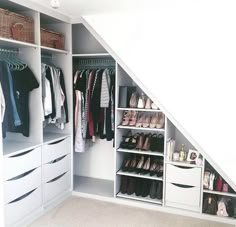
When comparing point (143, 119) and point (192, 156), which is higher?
point (143, 119)

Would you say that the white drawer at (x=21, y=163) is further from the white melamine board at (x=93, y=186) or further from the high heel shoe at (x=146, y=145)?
the high heel shoe at (x=146, y=145)

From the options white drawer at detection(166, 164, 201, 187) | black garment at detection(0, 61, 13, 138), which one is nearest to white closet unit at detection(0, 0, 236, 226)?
white drawer at detection(166, 164, 201, 187)

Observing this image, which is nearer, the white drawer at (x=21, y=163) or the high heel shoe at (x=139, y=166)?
the white drawer at (x=21, y=163)

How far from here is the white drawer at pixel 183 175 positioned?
8.91ft

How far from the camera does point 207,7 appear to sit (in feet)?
6.49

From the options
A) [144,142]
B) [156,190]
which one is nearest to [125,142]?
[144,142]

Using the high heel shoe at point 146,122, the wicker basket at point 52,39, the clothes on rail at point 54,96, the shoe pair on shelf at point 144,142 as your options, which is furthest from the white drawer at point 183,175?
the wicker basket at point 52,39

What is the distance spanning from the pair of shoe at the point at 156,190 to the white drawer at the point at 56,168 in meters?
1.00

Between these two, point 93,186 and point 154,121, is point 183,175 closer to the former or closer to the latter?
point 154,121

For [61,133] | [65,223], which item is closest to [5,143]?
[61,133]

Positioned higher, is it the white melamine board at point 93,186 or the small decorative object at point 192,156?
the small decorative object at point 192,156

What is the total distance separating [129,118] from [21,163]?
1240mm

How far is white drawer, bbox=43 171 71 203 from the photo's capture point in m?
2.78

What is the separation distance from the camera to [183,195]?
277 centimetres
